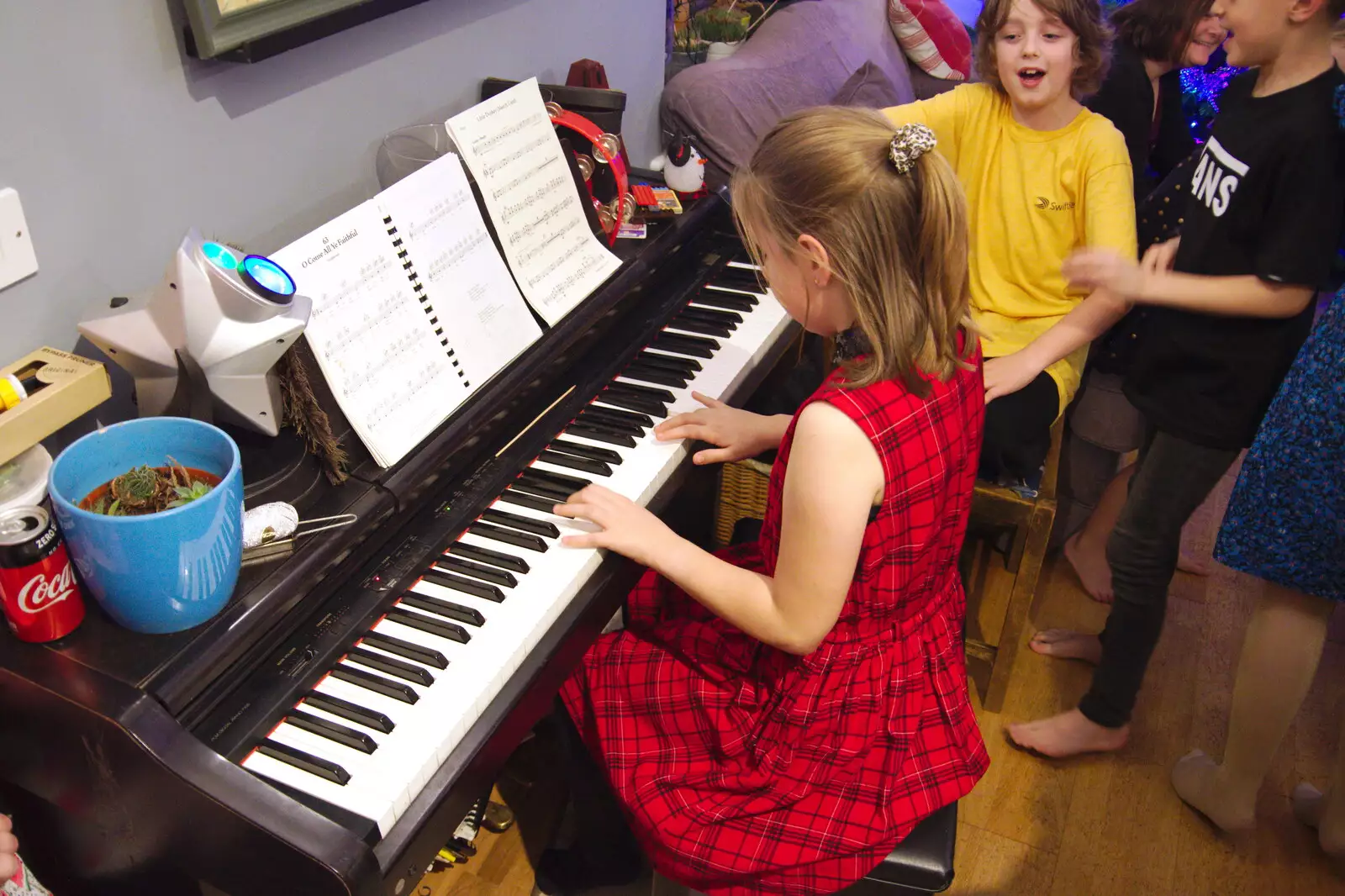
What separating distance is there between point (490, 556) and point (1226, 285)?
134 centimetres

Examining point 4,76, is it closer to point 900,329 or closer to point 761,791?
point 900,329

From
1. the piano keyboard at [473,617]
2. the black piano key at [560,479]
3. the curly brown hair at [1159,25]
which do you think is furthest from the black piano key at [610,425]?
the curly brown hair at [1159,25]

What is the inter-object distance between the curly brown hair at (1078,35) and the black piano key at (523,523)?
1452 millimetres

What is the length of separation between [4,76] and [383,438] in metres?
0.61

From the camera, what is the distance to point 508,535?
1522 millimetres

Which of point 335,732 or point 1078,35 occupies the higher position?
point 1078,35

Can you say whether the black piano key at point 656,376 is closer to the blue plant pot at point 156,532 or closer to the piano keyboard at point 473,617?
the piano keyboard at point 473,617

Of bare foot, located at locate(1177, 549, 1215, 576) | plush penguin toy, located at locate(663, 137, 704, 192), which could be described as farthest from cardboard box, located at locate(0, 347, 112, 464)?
bare foot, located at locate(1177, 549, 1215, 576)

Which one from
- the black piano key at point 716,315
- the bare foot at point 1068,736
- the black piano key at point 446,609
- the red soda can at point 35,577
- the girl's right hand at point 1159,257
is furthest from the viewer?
the bare foot at point 1068,736

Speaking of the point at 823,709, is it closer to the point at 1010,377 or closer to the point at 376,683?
the point at 376,683

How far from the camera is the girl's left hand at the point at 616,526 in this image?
1.49 metres

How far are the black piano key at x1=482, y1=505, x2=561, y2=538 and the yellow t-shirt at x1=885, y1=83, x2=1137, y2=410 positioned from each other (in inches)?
42.0

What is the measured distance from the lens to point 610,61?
7.97ft

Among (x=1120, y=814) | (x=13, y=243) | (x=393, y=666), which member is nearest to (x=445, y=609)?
(x=393, y=666)
